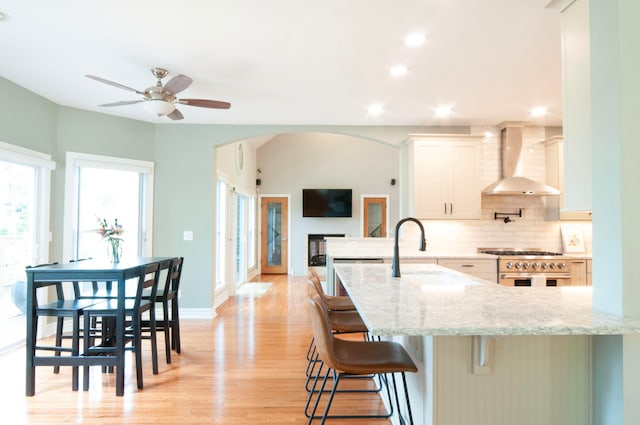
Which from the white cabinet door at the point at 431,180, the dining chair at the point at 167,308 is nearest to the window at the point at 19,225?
the dining chair at the point at 167,308

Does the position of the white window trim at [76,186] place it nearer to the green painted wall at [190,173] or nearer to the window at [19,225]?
the green painted wall at [190,173]

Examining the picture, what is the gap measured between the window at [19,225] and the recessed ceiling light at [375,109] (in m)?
3.59

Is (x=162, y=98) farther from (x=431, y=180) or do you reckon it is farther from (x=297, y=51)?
(x=431, y=180)

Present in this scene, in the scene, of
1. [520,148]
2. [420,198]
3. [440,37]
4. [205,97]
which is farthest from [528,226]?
[205,97]

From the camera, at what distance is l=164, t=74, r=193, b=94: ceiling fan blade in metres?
2.77

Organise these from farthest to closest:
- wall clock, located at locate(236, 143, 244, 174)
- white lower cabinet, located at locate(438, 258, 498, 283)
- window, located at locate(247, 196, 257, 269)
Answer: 1. window, located at locate(247, 196, 257, 269)
2. wall clock, located at locate(236, 143, 244, 174)
3. white lower cabinet, located at locate(438, 258, 498, 283)

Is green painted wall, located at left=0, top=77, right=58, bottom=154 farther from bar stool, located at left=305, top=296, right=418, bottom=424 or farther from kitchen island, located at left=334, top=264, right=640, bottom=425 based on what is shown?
kitchen island, located at left=334, top=264, right=640, bottom=425

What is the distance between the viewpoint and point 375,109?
431 centimetres

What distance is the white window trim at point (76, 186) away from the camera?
4289 millimetres

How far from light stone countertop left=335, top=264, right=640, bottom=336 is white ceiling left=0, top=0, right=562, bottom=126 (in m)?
1.70

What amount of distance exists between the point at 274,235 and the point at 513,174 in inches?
234

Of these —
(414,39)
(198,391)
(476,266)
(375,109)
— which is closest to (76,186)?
(198,391)

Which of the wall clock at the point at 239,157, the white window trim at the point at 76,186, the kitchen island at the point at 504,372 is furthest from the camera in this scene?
the wall clock at the point at 239,157

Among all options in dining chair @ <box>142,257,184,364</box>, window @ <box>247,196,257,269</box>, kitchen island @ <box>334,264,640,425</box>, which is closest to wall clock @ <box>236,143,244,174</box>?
window @ <box>247,196,257,269</box>
